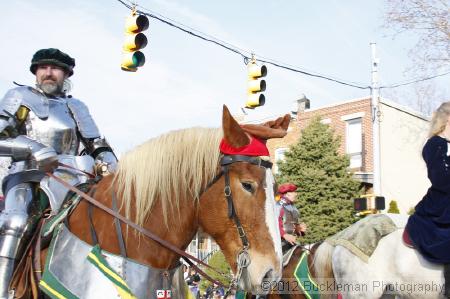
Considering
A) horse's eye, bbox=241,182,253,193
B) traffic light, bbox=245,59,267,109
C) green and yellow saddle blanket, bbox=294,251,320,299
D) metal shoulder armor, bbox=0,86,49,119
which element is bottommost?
green and yellow saddle blanket, bbox=294,251,320,299

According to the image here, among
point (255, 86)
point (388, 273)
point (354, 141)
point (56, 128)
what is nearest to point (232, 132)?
point (56, 128)

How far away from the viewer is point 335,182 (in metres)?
21.3

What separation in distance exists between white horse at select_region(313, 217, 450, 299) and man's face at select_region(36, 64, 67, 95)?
352 cm

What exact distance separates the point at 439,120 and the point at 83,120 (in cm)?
332

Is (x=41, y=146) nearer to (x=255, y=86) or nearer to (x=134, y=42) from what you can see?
(x=134, y=42)

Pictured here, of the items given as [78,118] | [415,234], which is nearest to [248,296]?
[415,234]

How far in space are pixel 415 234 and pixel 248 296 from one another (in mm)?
3078

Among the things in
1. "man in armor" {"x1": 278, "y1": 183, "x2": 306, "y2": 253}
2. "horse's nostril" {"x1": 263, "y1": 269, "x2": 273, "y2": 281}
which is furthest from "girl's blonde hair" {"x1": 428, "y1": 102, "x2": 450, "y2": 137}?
"man in armor" {"x1": 278, "y1": 183, "x2": 306, "y2": 253}

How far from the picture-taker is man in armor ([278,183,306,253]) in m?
8.47

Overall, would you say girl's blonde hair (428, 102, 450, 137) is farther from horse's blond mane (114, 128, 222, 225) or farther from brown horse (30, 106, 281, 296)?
horse's blond mane (114, 128, 222, 225)

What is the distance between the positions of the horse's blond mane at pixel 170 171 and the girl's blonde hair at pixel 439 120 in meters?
2.56

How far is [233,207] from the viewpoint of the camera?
3301mm

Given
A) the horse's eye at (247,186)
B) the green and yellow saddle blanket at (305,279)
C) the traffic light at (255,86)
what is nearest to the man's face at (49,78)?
the horse's eye at (247,186)

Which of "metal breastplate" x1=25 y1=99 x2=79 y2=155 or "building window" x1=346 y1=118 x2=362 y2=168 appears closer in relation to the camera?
"metal breastplate" x1=25 y1=99 x2=79 y2=155
